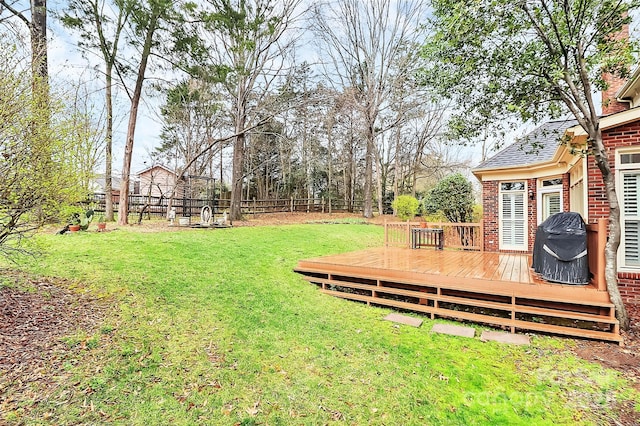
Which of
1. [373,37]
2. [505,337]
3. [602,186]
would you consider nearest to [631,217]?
[602,186]

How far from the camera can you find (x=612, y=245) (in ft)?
14.7

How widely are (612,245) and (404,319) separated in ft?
10.1

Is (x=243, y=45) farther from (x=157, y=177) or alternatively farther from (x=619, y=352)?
(x=157, y=177)

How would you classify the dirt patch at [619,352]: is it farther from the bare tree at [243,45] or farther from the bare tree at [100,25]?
the bare tree at [100,25]

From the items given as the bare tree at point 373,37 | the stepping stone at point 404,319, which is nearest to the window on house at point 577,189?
the stepping stone at point 404,319

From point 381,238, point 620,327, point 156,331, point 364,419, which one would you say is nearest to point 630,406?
point 620,327

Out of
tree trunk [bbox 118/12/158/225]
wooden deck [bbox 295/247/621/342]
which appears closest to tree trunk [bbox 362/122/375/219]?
tree trunk [bbox 118/12/158/225]

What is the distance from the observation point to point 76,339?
316 cm

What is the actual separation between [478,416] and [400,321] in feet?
6.90

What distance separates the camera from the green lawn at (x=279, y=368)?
8.79 feet

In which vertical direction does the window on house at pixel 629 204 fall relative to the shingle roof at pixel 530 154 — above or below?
below

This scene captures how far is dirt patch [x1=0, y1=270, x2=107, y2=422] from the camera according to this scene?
8.26 ft

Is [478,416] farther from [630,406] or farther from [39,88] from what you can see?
[39,88]

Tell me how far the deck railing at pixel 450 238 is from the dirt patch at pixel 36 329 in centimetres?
782
